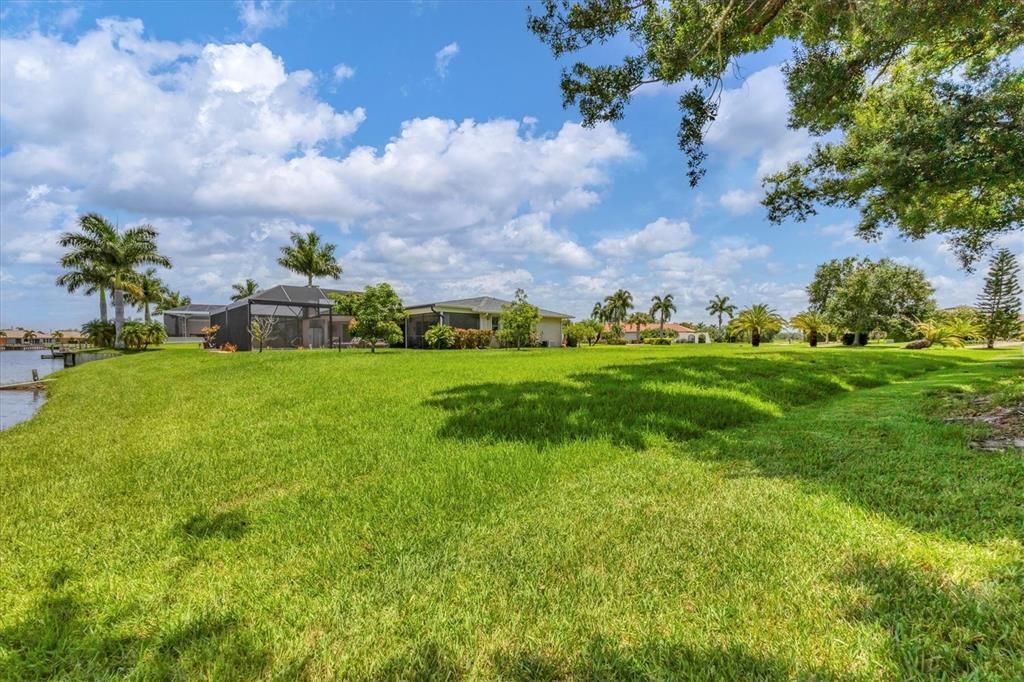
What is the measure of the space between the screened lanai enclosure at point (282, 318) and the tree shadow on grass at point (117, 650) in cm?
2746

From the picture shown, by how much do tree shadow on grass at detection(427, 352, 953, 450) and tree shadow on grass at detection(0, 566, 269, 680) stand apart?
3.58m

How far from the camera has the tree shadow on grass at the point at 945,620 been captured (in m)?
1.85

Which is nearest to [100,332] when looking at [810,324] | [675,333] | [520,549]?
[520,549]

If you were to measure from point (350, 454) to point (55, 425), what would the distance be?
25.8 ft

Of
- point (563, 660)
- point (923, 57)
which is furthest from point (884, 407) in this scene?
point (563, 660)

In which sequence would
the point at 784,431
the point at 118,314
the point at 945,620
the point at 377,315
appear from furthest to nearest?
the point at 118,314
the point at 377,315
the point at 784,431
the point at 945,620

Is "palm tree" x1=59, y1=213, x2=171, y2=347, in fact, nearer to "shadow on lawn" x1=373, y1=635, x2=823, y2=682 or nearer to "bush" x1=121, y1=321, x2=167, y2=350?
"bush" x1=121, y1=321, x2=167, y2=350

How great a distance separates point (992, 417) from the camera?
6.22m

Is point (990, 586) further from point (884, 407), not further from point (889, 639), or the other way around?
point (884, 407)

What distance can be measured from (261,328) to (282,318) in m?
2.37

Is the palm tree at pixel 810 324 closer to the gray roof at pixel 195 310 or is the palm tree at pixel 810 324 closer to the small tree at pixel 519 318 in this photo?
the small tree at pixel 519 318

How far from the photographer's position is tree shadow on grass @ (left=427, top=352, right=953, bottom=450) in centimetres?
606

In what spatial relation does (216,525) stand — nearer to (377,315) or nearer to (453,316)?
(377,315)

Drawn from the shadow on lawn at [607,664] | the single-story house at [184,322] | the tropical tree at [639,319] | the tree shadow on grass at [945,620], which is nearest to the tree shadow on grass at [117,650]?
the shadow on lawn at [607,664]
